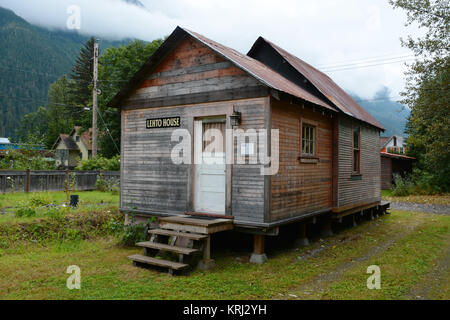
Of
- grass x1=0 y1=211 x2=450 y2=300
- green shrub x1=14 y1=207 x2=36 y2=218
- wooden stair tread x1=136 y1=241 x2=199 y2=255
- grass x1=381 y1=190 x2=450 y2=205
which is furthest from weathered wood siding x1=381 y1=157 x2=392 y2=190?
green shrub x1=14 y1=207 x2=36 y2=218

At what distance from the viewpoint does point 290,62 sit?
11516 millimetres

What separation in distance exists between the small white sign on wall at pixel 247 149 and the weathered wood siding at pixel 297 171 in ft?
2.16

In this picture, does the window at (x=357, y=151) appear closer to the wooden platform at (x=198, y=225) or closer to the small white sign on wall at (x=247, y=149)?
the small white sign on wall at (x=247, y=149)

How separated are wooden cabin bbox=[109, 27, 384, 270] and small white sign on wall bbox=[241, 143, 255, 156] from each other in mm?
22

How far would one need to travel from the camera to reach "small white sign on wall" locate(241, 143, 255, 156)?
7823mm

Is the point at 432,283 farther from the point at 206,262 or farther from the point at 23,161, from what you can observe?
Answer: the point at 23,161

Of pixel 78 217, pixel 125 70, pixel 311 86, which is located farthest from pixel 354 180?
pixel 125 70

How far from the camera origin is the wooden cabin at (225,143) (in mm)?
7754

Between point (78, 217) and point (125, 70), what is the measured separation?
2456 centimetres

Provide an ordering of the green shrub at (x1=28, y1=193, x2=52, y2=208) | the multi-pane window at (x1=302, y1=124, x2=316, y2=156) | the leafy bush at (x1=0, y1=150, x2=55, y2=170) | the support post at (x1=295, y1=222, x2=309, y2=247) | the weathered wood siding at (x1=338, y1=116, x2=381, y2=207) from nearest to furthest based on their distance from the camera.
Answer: the multi-pane window at (x1=302, y1=124, x2=316, y2=156) < the support post at (x1=295, y1=222, x2=309, y2=247) < the green shrub at (x1=28, y1=193, x2=52, y2=208) < the weathered wood siding at (x1=338, y1=116, x2=381, y2=207) < the leafy bush at (x1=0, y1=150, x2=55, y2=170)

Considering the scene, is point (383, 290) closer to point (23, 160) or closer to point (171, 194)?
point (171, 194)

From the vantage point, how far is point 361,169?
43.3ft

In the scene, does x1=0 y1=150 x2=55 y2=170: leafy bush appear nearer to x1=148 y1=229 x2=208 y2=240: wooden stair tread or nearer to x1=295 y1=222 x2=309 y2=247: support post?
x1=148 y1=229 x2=208 y2=240: wooden stair tread

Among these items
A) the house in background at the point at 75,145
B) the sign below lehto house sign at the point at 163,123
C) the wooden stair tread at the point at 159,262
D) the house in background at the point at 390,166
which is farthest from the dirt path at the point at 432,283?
the house in background at the point at 75,145
